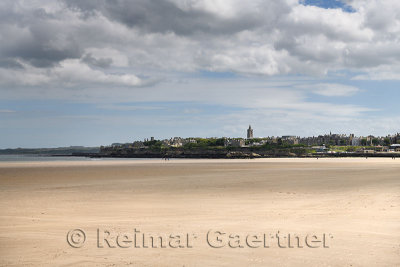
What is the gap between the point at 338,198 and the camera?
16.3 metres

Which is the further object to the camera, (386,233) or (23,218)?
(23,218)

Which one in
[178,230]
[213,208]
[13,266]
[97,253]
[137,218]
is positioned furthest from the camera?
[213,208]

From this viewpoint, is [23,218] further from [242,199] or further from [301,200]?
[301,200]

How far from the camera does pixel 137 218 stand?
12.0m

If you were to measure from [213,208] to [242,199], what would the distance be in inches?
108

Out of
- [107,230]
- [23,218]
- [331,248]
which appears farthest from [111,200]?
[331,248]

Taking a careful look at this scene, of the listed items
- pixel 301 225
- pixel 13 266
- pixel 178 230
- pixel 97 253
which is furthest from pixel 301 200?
pixel 13 266

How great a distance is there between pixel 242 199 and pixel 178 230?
6456 millimetres

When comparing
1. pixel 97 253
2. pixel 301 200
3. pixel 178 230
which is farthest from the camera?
pixel 301 200

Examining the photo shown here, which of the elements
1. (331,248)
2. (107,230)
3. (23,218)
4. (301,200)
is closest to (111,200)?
(23,218)

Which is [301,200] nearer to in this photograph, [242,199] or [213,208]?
[242,199]

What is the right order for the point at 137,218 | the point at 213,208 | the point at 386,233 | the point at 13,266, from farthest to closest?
the point at 213,208 < the point at 137,218 < the point at 386,233 < the point at 13,266

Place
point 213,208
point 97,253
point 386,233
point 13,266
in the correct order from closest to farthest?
point 13,266 → point 97,253 → point 386,233 → point 213,208

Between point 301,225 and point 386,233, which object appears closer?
point 386,233
